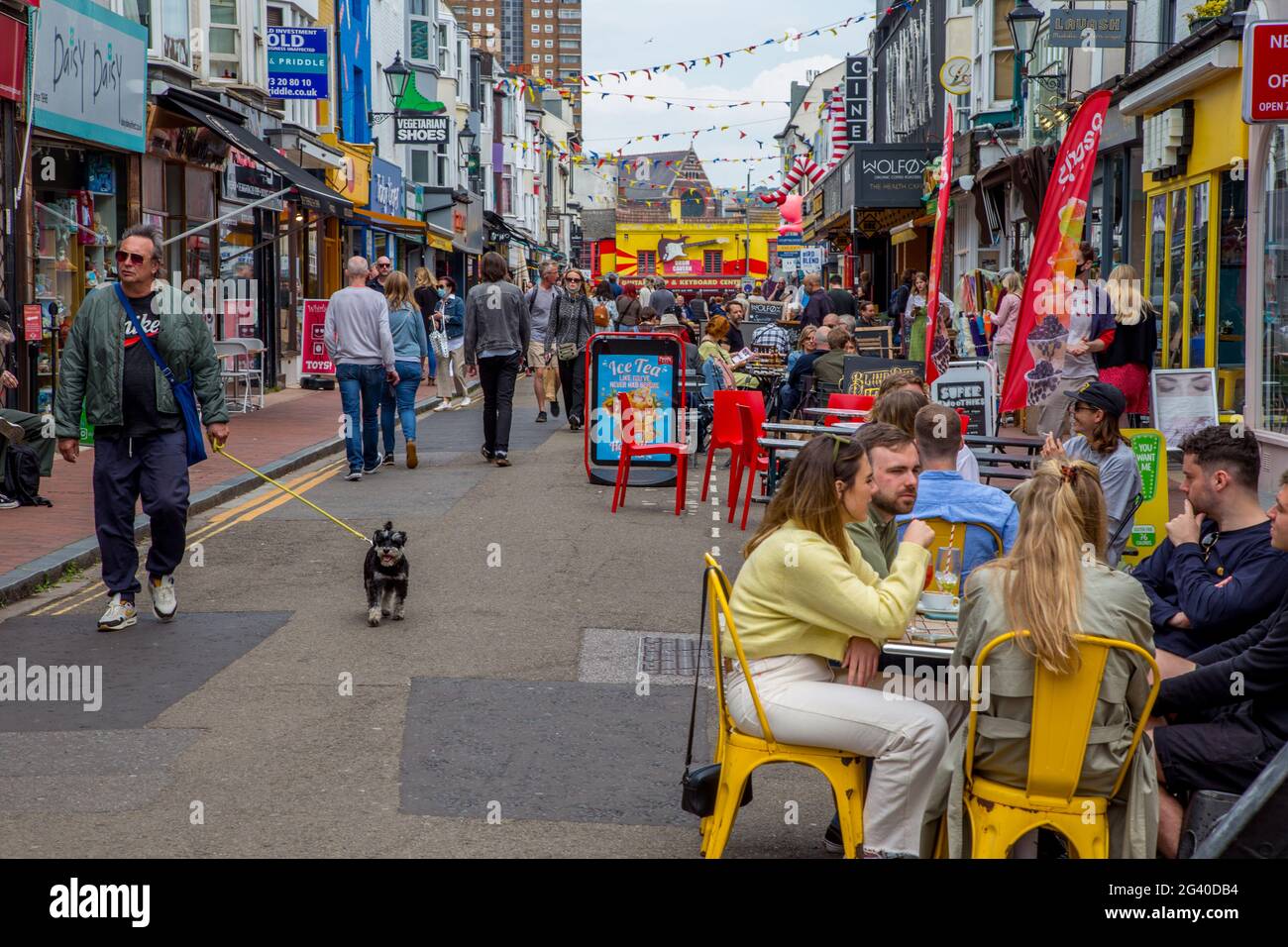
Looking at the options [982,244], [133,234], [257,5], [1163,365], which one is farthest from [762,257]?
[133,234]

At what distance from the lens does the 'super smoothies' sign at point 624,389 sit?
548 inches

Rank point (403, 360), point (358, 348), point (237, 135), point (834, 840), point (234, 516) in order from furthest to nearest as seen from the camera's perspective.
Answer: point (237, 135) → point (403, 360) → point (358, 348) → point (234, 516) → point (834, 840)

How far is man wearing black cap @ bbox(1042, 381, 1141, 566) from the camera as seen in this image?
7434 millimetres

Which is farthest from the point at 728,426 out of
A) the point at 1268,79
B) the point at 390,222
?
the point at 390,222

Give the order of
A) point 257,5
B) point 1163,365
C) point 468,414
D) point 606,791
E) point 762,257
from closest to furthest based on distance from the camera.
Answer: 1. point 606,791
2. point 1163,365
3. point 468,414
4. point 257,5
5. point 762,257

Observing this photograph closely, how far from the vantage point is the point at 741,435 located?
39.3ft

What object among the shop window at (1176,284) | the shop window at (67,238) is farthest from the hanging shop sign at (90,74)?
the shop window at (1176,284)

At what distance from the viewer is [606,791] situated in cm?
548

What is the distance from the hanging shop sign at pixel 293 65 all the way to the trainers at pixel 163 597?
1673cm

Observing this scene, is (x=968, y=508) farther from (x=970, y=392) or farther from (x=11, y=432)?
(x=11, y=432)

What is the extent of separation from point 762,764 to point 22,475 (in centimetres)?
861

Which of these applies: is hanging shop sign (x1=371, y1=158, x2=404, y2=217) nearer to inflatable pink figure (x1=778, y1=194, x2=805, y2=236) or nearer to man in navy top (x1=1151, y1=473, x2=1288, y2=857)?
inflatable pink figure (x1=778, y1=194, x2=805, y2=236)
